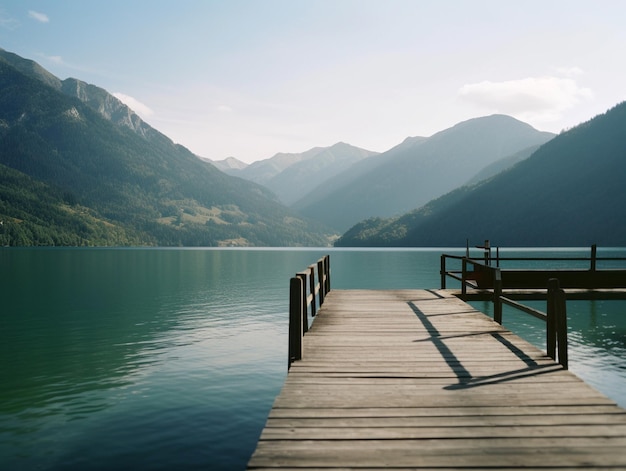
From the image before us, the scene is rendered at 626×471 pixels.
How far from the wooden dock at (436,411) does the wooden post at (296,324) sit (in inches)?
11.5

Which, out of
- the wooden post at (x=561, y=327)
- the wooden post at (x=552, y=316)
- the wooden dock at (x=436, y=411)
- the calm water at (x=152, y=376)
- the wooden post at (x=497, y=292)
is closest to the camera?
the wooden dock at (x=436, y=411)

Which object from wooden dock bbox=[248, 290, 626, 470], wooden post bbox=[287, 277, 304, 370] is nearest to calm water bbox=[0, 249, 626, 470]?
wooden post bbox=[287, 277, 304, 370]

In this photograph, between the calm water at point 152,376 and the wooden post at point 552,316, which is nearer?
the wooden post at point 552,316

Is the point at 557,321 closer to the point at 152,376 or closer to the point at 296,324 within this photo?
the point at 296,324

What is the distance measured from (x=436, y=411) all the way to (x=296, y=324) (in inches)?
139

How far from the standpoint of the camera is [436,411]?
20.2 feet

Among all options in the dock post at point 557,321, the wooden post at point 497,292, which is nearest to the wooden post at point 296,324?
the dock post at point 557,321

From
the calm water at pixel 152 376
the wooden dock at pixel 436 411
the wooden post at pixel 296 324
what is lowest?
the calm water at pixel 152 376

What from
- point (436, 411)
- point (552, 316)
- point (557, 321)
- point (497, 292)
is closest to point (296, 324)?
point (436, 411)

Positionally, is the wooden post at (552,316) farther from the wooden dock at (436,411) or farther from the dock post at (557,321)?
the wooden dock at (436,411)

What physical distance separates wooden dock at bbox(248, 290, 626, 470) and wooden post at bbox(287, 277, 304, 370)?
293mm

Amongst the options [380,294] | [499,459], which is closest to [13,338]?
[380,294]

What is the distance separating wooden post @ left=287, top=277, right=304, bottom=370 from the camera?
902 cm

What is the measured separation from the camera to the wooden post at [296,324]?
9.02 m
